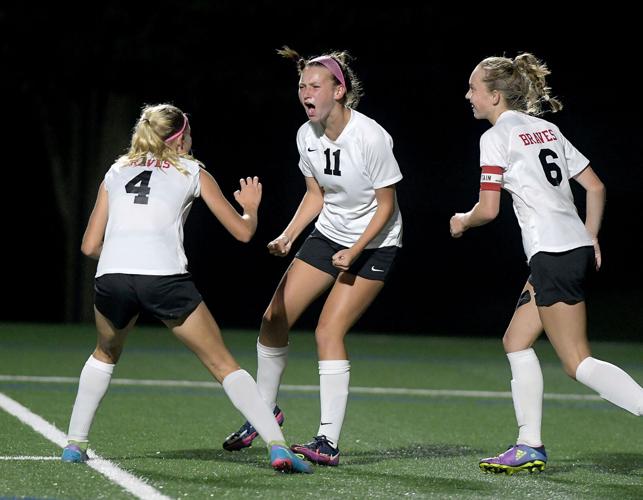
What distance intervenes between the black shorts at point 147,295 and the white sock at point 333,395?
3.33 ft

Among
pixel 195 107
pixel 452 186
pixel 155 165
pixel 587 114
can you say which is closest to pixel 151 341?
pixel 195 107

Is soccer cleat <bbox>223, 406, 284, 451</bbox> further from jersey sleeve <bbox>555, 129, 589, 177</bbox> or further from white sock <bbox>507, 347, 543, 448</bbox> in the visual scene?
jersey sleeve <bbox>555, 129, 589, 177</bbox>

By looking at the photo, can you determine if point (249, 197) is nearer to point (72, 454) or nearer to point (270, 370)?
point (270, 370)

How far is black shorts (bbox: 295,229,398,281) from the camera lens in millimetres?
6840

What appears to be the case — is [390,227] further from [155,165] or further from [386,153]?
[155,165]

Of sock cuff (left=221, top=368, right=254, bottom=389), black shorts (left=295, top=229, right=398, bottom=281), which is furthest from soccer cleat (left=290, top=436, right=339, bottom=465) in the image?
black shorts (left=295, top=229, right=398, bottom=281)

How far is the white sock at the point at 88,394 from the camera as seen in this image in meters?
6.25

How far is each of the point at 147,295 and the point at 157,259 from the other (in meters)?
0.17

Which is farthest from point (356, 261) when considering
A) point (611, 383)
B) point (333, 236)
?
point (611, 383)

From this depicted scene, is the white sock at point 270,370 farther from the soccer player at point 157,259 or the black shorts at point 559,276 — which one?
the black shorts at point 559,276

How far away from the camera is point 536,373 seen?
6.46m

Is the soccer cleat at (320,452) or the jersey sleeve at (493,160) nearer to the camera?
the jersey sleeve at (493,160)

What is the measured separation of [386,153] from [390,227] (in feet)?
1.49

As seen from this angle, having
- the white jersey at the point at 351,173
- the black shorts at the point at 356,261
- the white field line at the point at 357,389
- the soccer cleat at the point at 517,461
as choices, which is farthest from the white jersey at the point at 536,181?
the white field line at the point at 357,389
